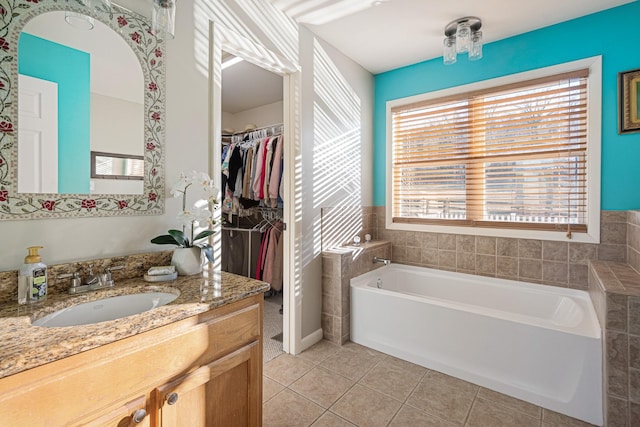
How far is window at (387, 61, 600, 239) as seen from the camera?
2.24 metres

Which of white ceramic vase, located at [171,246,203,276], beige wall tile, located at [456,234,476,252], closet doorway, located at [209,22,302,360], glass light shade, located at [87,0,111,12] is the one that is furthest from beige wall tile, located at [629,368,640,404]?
glass light shade, located at [87,0,111,12]

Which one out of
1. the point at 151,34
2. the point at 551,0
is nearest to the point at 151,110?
the point at 151,34

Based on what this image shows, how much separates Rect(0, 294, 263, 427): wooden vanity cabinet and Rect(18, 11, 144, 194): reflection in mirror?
71cm

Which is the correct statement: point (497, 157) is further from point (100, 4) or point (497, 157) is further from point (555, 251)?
point (100, 4)

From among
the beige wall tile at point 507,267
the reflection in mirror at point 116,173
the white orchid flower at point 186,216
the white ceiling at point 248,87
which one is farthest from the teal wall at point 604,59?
the reflection in mirror at point 116,173

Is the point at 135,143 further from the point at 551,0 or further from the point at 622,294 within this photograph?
the point at 551,0

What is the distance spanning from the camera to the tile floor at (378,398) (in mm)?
1604

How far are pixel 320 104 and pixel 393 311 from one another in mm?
1724

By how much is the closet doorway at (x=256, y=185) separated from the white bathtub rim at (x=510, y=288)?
0.99 metres

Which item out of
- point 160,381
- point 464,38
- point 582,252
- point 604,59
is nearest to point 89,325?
point 160,381

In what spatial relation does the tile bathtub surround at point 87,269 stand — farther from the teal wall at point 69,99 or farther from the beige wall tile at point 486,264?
the beige wall tile at point 486,264

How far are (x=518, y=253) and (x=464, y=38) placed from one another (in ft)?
5.56

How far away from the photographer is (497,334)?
186 cm

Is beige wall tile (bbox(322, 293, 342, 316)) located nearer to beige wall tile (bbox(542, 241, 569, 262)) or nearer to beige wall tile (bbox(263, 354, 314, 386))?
→ beige wall tile (bbox(263, 354, 314, 386))
